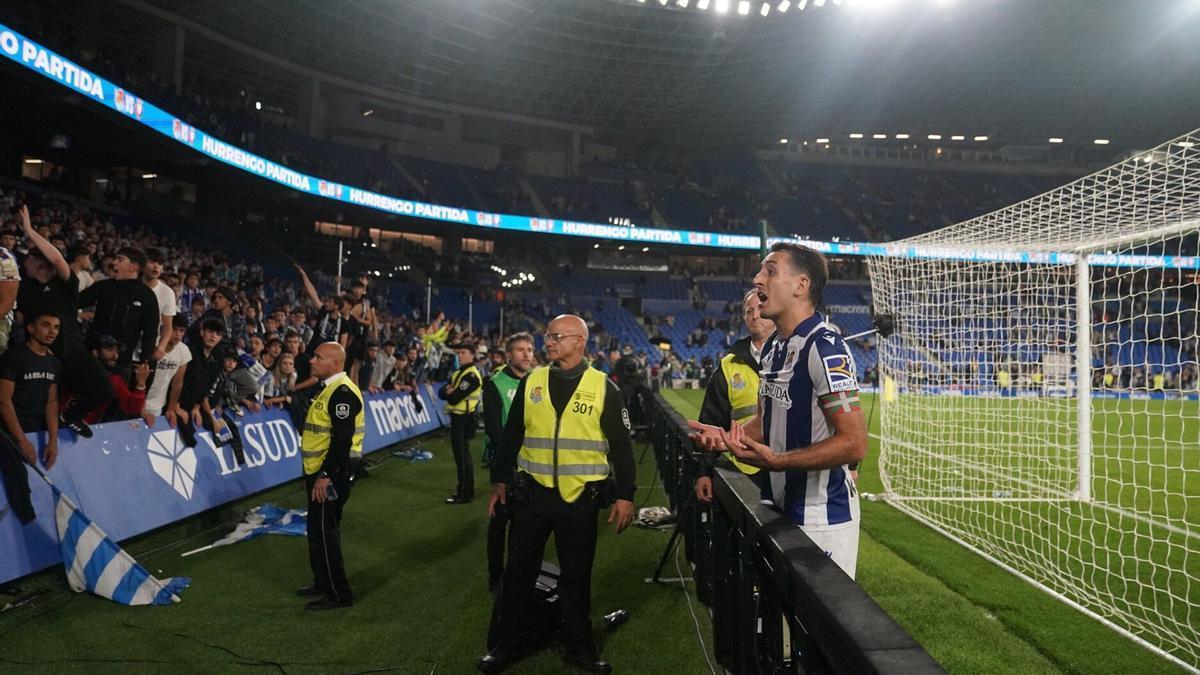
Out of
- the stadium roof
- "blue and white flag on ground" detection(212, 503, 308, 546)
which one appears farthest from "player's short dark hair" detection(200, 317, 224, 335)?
the stadium roof

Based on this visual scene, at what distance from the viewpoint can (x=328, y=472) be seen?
489 centimetres

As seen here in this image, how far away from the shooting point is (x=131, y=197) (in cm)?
2383

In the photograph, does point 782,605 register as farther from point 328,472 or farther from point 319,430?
point 319,430

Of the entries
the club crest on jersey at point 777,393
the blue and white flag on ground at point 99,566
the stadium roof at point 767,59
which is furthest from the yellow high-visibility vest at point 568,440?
the stadium roof at point 767,59

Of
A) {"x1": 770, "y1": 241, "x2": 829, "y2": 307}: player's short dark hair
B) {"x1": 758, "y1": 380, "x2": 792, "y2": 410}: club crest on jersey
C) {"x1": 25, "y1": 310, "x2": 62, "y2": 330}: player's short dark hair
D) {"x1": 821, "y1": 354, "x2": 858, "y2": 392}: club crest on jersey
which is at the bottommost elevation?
{"x1": 758, "y1": 380, "x2": 792, "y2": 410}: club crest on jersey

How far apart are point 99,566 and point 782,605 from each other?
16.4 feet

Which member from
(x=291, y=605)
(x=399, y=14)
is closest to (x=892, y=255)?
(x=291, y=605)

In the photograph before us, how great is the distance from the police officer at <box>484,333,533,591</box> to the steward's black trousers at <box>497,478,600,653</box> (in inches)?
16.9

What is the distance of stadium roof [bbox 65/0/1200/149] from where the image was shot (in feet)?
94.2

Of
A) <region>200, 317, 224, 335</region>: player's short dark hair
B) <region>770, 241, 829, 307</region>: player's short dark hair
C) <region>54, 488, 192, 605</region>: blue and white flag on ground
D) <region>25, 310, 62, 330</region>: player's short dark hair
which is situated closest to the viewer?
<region>770, 241, 829, 307</region>: player's short dark hair

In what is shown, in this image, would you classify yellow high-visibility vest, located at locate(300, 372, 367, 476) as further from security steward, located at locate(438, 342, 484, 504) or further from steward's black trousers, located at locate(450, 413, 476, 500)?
steward's black trousers, located at locate(450, 413, 476, 500)

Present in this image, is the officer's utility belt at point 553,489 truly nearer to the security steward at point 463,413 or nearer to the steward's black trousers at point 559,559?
the steward's black trousers at point 559,559

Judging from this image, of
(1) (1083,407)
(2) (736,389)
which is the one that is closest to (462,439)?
(2) (736,389)

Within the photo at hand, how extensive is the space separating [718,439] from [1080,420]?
680 centimetres
